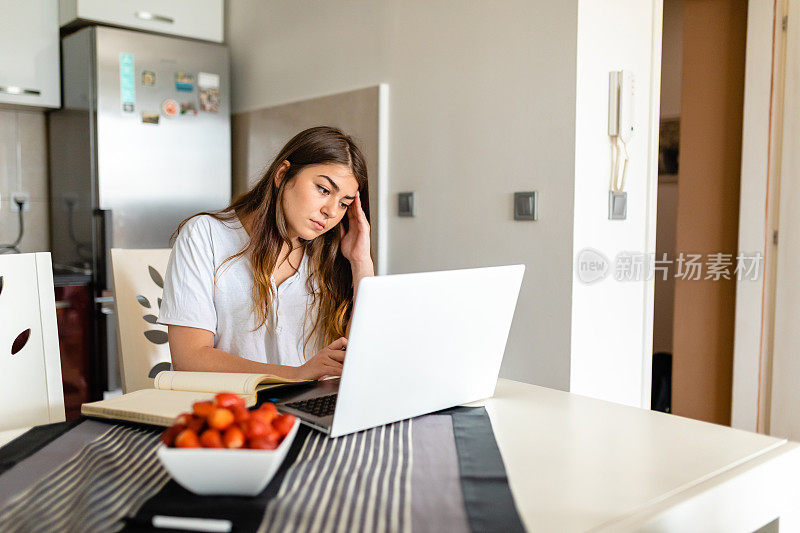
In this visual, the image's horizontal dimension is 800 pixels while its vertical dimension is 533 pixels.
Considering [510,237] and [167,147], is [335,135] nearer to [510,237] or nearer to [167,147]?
[510,237]

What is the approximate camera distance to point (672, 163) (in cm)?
407

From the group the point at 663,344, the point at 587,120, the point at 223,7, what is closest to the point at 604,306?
the point at 587,120

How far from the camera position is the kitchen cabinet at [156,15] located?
3.03 m

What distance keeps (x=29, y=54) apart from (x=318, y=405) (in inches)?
106

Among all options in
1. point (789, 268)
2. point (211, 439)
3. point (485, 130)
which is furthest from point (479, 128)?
point (211, 439)

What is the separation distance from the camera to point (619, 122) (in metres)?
2.23

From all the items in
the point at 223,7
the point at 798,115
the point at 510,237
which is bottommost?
the point at 510,237

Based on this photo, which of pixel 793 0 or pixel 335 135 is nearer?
pixel 335 135

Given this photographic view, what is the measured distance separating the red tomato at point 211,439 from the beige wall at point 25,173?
2971 millimetres

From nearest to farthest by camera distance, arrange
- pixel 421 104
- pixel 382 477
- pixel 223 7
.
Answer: pixel 382 477 < pixel 421 104 < pixel 223 7

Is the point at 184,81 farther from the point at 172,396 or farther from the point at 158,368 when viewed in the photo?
the point at 172,396

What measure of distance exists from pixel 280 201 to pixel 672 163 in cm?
305

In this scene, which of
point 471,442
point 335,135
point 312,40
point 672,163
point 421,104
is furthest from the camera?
point 672,163

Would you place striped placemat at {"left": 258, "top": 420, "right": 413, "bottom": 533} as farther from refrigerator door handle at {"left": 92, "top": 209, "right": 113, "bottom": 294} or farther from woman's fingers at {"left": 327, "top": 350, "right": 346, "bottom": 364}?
refrigerator door handle at {"left": 92, "top": 209, "right": 113, "bottom": 294}
